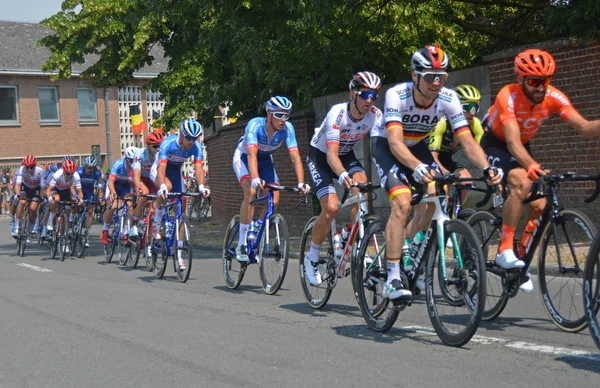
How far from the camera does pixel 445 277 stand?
6.70 m

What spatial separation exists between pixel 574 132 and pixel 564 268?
733 centimetres

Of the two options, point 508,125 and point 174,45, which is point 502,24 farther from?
point 508,125

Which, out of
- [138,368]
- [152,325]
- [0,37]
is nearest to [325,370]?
[138,368]

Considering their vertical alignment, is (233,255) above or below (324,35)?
below

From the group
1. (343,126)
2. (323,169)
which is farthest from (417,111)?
(323,169)

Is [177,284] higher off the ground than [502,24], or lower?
lower

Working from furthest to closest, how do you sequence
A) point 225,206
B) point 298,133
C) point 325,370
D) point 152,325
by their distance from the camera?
A: 1. point 225,206
2. point 298,133
3. point 152,325
4. point 325,370

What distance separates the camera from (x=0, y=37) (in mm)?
54375

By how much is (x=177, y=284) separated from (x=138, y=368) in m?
5.56

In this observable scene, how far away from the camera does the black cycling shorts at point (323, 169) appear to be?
8704 millimetres

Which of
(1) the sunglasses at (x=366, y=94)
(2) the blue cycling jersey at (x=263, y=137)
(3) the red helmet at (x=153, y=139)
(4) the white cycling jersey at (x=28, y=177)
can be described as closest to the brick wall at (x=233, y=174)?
(4) the white cycling jersey at (x=28, y=177)

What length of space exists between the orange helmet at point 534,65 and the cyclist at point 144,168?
8.10 metres

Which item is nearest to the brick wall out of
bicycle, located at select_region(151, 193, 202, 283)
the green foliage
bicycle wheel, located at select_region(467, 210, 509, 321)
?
the green foliage

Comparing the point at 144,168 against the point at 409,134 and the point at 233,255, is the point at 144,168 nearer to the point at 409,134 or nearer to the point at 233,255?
the point at 233,255
